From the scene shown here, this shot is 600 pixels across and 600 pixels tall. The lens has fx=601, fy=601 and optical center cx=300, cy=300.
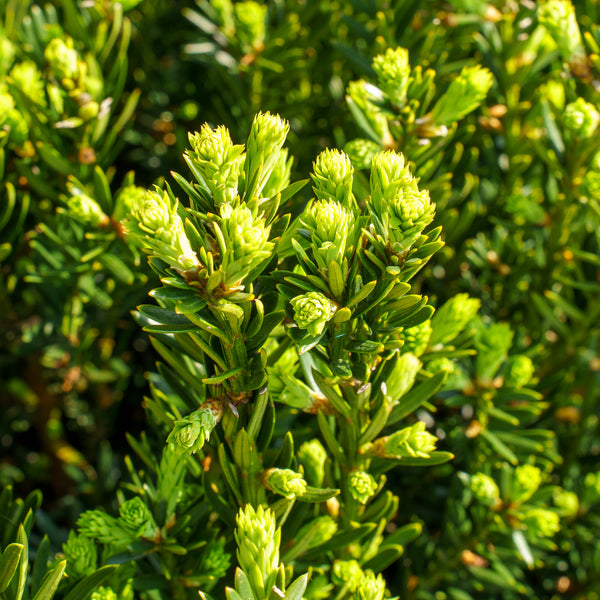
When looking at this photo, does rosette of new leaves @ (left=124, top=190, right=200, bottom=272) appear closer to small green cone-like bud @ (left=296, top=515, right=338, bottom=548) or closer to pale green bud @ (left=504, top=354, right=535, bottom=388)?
small green cone-like bud @ (left=296, top=515, right=338, bottom=548)

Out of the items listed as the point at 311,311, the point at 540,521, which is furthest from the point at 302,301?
the point at 540,521

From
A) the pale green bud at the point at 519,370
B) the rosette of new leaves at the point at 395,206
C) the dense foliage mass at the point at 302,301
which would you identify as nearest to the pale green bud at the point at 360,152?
the dense foliage mass at the point at 302,301

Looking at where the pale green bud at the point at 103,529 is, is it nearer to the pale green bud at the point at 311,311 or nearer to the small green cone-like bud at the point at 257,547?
the small green cone-like bud at the point at 257,547

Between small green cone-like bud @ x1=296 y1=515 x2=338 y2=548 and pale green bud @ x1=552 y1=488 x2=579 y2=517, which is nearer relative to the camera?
small green cone-like bud @ x1=296 y1=515 x2=338 y2=548

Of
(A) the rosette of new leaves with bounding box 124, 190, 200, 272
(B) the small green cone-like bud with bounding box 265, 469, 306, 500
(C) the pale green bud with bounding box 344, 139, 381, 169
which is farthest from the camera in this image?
(C) the pale green bud with bounding box 344, 139, 381, 169

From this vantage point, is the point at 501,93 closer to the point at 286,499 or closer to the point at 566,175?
the point at 566,175

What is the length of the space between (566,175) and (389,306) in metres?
0.63

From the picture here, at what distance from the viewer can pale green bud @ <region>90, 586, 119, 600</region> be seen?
719 millimetres

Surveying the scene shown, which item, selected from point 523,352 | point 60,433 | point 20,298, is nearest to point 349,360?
point 523,352

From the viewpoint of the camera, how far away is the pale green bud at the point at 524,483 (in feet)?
3.31

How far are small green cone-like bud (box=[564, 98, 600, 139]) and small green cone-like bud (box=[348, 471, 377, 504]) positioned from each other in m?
0.66

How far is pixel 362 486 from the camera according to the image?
74cm

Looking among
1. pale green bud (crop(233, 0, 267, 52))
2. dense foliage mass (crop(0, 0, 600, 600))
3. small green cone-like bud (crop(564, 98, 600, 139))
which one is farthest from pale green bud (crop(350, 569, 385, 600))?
pale green bud (crop(233, 0, 267, 52))

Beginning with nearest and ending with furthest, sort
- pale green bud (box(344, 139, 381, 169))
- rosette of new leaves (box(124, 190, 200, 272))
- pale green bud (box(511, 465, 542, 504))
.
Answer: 1. rosette of new leaves (box(124, 190, 200, 272))
2. pale green bud (box(344, 139, 381, 169))
3. pale green bud (box(511, 465, 542, 504))
